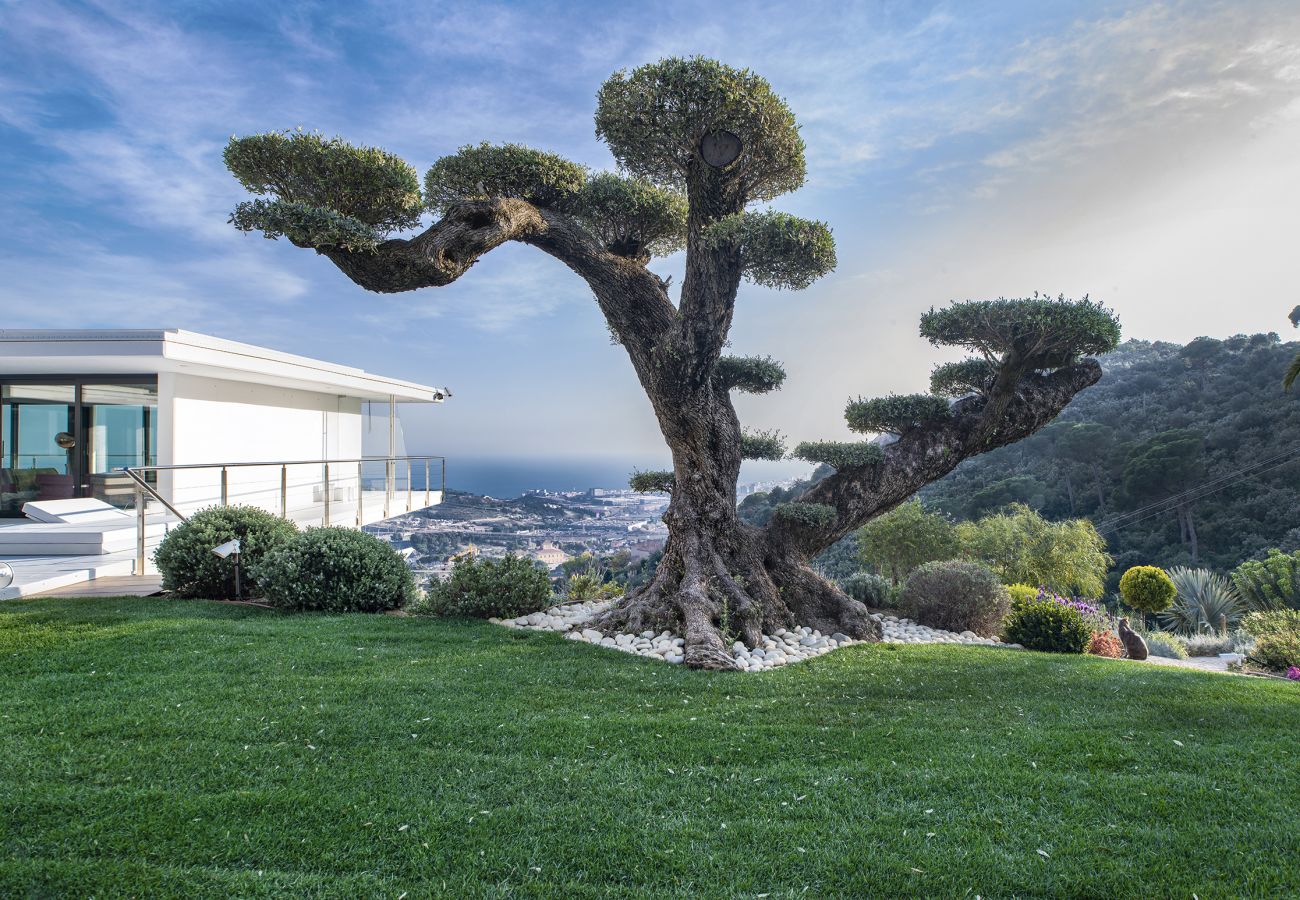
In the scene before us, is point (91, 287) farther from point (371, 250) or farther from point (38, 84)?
point (371, 250)

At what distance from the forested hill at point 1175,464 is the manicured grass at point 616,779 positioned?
2168cm

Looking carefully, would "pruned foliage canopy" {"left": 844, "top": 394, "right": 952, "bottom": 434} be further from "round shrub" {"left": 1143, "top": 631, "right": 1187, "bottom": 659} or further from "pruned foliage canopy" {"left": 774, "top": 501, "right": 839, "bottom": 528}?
"round shrub" {"left": 1143, "top": 631, "right": 1187, "bottom": 659}

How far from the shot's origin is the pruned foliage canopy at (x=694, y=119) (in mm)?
6367

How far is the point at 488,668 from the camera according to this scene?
500cm

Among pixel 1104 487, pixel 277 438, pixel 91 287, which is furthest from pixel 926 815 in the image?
pixel 1104 487

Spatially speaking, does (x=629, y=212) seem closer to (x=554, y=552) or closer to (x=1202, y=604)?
(x=554, y=552)

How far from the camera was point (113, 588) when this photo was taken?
8.04 m

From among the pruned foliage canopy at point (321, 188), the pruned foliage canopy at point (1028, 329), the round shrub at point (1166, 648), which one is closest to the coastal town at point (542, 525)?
the pruned foliage canopy at point (1028, 329)

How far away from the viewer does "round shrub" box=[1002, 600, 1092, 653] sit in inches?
285

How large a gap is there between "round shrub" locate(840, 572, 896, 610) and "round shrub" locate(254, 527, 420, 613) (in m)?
6.45

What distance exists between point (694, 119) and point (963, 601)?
6.71 metres

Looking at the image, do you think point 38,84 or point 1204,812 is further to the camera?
point 38,84

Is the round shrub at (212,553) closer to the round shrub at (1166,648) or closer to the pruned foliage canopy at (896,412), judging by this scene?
the pruned foliage canopy at (896,412)

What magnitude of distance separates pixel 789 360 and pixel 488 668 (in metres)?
5.08
